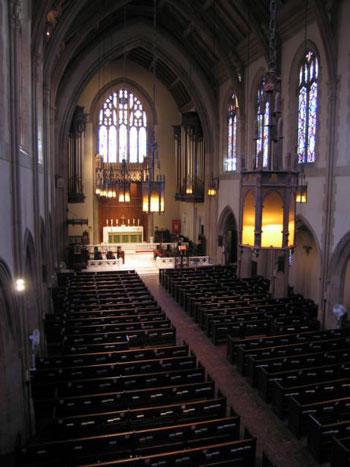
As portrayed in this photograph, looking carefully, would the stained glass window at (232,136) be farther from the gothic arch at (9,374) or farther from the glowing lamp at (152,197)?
the gothic arch at (9,374)

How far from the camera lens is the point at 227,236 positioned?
2752cm

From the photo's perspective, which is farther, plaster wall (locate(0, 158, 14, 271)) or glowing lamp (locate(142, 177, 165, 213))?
glowing lamp (locate(142, 177, 165, 213))

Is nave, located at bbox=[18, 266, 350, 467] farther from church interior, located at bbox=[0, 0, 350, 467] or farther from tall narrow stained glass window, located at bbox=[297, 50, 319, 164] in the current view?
tall narrow stained glass window, located at bbox=[297, 50, 319, 164]

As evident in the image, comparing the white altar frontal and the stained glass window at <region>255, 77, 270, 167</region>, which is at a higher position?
the stained glass window at <region>255, 77, 270, 167</region>

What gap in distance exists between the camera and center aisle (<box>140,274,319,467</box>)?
28.2ft

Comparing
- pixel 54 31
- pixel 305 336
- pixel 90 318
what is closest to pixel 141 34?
pixel 54 31

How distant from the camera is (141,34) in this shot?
84.2ft

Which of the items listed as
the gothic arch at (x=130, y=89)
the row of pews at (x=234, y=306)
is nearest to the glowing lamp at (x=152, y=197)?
the row of pews at (x=234, y=306)

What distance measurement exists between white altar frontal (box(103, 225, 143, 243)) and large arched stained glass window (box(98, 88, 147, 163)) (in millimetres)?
5130

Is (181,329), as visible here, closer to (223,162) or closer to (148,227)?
(223,162)

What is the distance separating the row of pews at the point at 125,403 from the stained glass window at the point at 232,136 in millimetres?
12972

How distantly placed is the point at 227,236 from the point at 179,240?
475cm

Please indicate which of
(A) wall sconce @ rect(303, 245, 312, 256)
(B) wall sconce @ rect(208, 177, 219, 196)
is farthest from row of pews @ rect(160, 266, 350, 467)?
(B) wall sconce @ rect(208, 177, 219, 196)

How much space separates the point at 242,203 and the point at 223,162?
20.8 meters
